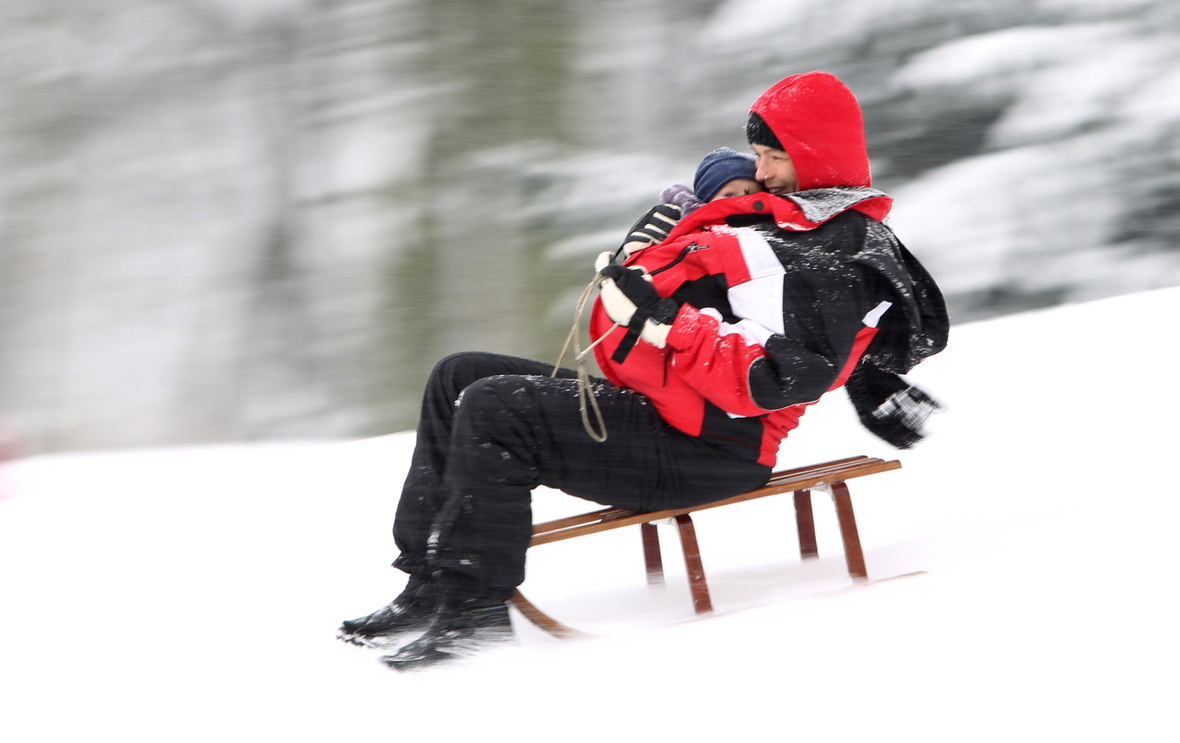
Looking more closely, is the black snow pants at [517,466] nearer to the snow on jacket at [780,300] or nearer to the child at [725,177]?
the snow on jacket at [780,300]

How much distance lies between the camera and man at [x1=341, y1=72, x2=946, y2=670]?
1634 mm

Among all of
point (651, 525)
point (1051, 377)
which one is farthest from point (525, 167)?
point (651, 525)

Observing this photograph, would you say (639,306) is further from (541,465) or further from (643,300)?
(541,465)

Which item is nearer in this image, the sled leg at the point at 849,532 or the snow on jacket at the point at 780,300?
the snow on jacket at the point at 780,300

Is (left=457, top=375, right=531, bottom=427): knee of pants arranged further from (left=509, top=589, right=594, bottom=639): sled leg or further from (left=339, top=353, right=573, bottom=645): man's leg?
(left=509, top=589, right=594, bottom=639): sled leg

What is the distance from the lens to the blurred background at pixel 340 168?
4.70 meters

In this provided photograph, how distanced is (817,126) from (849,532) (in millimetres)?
795

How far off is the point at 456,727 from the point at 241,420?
370cm

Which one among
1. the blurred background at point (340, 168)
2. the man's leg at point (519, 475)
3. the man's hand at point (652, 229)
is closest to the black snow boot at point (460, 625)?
the man's leg at point (519, 475)

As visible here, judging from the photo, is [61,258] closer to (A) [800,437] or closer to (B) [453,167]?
(B) [453,167]

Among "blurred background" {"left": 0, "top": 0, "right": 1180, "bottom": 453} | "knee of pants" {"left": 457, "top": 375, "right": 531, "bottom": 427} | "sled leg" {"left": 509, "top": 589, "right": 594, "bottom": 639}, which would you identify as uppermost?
"blurred background" {"left": 0, "top": 0, "right": 1180, "bottom": 453}

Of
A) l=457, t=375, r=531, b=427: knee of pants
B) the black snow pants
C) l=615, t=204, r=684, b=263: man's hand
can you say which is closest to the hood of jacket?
l=615, t=204, r=684, b=263: man's hand

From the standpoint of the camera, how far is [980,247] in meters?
4.38

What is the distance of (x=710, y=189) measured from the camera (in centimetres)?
191
